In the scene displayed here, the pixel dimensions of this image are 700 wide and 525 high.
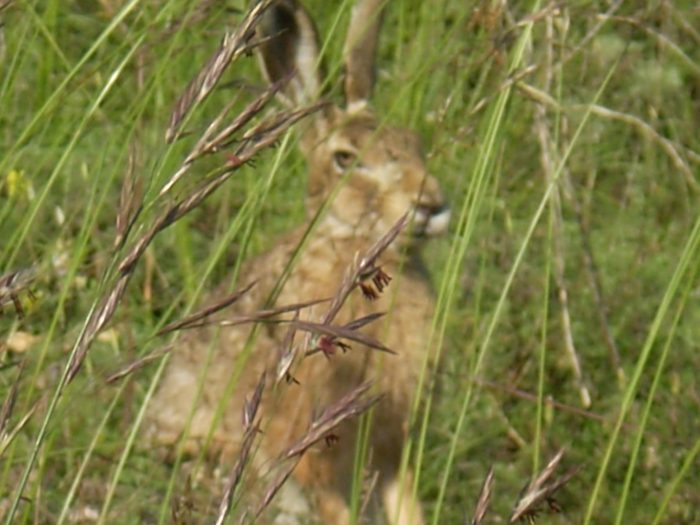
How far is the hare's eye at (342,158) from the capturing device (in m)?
4.58

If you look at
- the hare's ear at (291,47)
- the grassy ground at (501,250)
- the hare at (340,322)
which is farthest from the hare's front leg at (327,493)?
the hare's ear at (291,47)

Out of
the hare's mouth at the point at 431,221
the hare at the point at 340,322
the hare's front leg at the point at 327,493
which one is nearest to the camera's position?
the hare's mouth at the point at 431,221

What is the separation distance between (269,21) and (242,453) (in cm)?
212

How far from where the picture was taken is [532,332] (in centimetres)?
476

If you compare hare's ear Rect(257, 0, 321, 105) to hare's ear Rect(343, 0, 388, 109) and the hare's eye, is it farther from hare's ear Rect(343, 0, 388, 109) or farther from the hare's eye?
the hare's eye

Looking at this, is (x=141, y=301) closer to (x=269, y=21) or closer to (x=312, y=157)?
(x=312, y=157)

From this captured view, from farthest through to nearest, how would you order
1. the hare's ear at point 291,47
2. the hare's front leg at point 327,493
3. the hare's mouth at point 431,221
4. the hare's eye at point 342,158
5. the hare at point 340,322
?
1. the hare's eye at point 342,158
2. the hare's front leg at point 327,493
3. the hare at point 340,322
4. the hare's mouth at point 431,221
5. the hare's ear at point 291,47

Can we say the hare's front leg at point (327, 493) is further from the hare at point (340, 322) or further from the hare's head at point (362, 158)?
the hare's head at point (362, 158)

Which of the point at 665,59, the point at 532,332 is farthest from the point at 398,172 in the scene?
the point at 665,59

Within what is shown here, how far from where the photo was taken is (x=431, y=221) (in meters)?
4.05

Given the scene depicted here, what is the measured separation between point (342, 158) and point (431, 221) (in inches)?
24.7

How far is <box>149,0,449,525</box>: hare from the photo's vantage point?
14.0 ft

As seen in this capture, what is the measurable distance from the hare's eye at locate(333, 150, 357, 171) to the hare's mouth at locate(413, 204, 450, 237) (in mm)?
571

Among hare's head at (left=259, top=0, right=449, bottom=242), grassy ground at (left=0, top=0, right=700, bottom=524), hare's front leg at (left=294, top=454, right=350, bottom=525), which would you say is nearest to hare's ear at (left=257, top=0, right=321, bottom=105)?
hare's head at (left=259, top=0, right=449, bottom=242)
